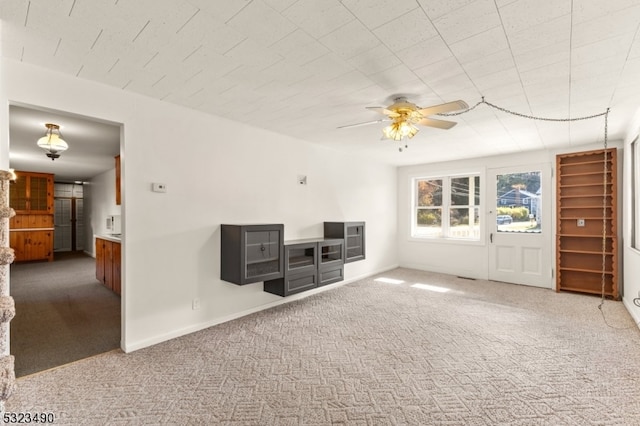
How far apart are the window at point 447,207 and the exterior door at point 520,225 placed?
1.12 feet

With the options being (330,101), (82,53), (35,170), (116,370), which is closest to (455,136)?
(330,101)

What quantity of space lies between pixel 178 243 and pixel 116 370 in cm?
122

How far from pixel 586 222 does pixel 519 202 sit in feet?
3.25

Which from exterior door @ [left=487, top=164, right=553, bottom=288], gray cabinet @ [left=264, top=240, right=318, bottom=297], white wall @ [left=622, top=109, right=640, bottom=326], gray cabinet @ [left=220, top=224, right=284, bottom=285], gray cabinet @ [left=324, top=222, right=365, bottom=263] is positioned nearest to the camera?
gray cabinet @ [left=220, top=224, right=284, bottom=285]

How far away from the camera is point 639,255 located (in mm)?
3465

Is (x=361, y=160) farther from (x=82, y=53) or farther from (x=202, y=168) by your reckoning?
(x=82, y=53)

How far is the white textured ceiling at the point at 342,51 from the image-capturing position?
171cm

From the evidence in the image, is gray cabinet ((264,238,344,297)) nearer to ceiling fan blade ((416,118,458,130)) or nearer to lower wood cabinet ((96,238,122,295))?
ceiling fan blade ((416,118,458,130))

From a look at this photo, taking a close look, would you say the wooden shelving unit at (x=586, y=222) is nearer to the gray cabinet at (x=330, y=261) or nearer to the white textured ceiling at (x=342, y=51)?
the white textured ceiling at (x=342, y=51)

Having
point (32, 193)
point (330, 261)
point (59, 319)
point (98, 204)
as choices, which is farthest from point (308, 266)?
point (32, 193)

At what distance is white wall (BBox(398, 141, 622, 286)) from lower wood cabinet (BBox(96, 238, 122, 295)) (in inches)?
219

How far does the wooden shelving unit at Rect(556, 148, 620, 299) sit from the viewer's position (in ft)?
15.2

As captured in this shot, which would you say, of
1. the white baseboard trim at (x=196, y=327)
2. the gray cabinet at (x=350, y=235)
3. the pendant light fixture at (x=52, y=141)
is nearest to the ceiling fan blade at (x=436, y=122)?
the gray cabinet at (x=350, y=235)

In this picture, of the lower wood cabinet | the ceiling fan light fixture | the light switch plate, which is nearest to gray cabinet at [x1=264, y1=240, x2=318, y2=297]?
the light switch plate
